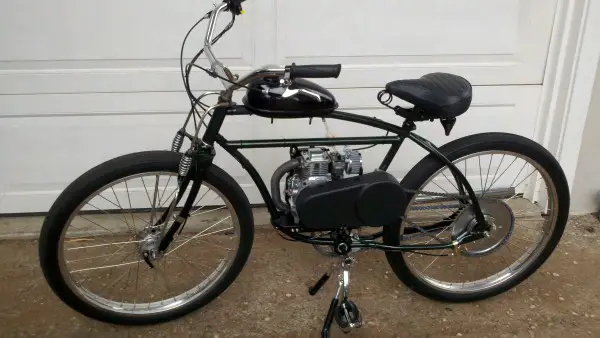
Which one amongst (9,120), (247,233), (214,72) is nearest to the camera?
(214,72)

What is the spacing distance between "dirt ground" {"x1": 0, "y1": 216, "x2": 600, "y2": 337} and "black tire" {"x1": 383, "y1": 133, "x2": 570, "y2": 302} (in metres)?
0.06

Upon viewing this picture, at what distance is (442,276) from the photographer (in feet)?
8.63

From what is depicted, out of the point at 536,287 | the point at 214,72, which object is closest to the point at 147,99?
the point at 214,72

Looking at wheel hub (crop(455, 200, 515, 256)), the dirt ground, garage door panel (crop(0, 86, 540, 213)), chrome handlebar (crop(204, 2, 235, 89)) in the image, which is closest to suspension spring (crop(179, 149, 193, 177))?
chrome handlebar (crop(204, 2, 235, 89))

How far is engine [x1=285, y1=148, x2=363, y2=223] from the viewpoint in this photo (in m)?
2.05

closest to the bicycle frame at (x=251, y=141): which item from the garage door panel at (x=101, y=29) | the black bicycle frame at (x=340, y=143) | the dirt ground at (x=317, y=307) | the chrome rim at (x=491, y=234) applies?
the black bicycle frame at (x=340, y=143)

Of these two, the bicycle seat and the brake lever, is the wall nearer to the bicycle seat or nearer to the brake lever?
the bicycle seat

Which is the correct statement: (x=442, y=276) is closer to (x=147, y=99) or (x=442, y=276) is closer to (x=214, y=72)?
(x=214, y=72)

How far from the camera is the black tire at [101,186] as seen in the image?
1963mm

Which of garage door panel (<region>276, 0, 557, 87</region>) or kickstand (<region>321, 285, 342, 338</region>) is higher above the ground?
garage door panel (<region>276, 0, 557, 87</region>)

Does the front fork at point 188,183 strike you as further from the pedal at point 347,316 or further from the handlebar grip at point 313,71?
the pedal at point 347,316

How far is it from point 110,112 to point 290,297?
1.29 meters

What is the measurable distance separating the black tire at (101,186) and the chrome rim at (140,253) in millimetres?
23

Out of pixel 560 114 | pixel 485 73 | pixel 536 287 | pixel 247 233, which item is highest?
pixel 485 73
